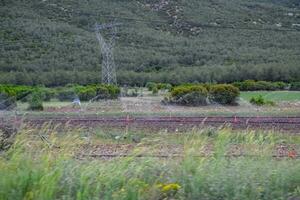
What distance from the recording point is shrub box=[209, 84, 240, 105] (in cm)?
3962

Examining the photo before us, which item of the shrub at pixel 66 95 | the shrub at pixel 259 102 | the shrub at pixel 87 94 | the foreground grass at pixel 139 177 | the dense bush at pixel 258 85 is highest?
the foreground grass at pixel 139 177

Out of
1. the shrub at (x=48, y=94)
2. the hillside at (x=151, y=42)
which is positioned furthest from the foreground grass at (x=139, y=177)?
the hillside at (x=151, y=42)

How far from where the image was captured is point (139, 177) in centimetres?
767

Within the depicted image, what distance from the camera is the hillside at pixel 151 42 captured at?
57.4m

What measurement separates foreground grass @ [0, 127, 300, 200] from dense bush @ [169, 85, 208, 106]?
30220mm

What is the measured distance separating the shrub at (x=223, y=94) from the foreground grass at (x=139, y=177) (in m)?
31.2

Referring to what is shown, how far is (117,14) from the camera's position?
242 ft

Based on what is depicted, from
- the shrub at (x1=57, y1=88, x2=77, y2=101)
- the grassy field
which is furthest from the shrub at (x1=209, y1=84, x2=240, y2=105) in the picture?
the shrub at (x1=57, y1=88, x2=77, y2=101)

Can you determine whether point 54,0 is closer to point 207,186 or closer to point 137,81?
point 137,81

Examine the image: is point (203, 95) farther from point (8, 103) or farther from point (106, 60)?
point (8, 103)

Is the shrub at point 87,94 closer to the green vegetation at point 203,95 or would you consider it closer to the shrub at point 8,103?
the green vegetation at point 203,95

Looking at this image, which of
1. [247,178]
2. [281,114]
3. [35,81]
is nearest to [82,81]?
[35,81]

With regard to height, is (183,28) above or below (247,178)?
below

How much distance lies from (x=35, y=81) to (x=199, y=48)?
2119 centimetres
